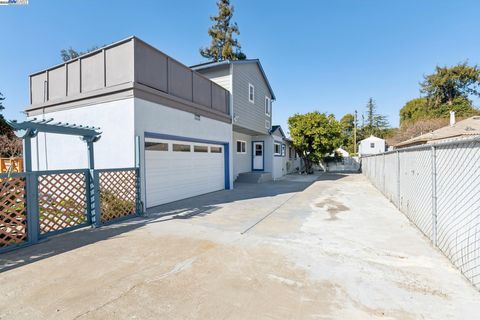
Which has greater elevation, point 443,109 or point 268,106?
point 443,109

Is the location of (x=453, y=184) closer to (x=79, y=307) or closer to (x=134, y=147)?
(x=79, y=307)

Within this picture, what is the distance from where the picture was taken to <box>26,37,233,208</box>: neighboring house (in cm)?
636

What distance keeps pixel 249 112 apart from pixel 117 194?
30.1 feet

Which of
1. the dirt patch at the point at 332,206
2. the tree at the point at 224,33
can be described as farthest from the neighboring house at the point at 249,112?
the tree at the point at 224,33

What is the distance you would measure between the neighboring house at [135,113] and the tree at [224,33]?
60.8 ft

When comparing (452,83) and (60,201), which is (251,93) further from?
(452,83)

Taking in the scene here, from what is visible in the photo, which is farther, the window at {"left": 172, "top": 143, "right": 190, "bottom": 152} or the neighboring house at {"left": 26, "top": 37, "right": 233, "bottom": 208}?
the window at {"left": 172, "top": 143, "right": 190, "bottom": 152}

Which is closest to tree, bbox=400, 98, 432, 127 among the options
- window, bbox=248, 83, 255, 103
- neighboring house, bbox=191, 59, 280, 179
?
neighboring house, bbox=191, 59, 280, 179

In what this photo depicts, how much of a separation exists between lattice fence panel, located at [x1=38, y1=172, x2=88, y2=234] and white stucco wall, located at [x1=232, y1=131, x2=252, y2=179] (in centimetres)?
925

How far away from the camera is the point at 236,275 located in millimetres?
3025

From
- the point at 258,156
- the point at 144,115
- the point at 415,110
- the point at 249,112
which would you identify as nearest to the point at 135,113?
the point at 144,115

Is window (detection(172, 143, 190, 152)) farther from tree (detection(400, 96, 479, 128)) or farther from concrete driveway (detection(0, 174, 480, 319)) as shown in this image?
tree (detection(400, 96, 479, 128))

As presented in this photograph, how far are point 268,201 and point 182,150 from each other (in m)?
3.76

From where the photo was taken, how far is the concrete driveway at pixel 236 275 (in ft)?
7.56
